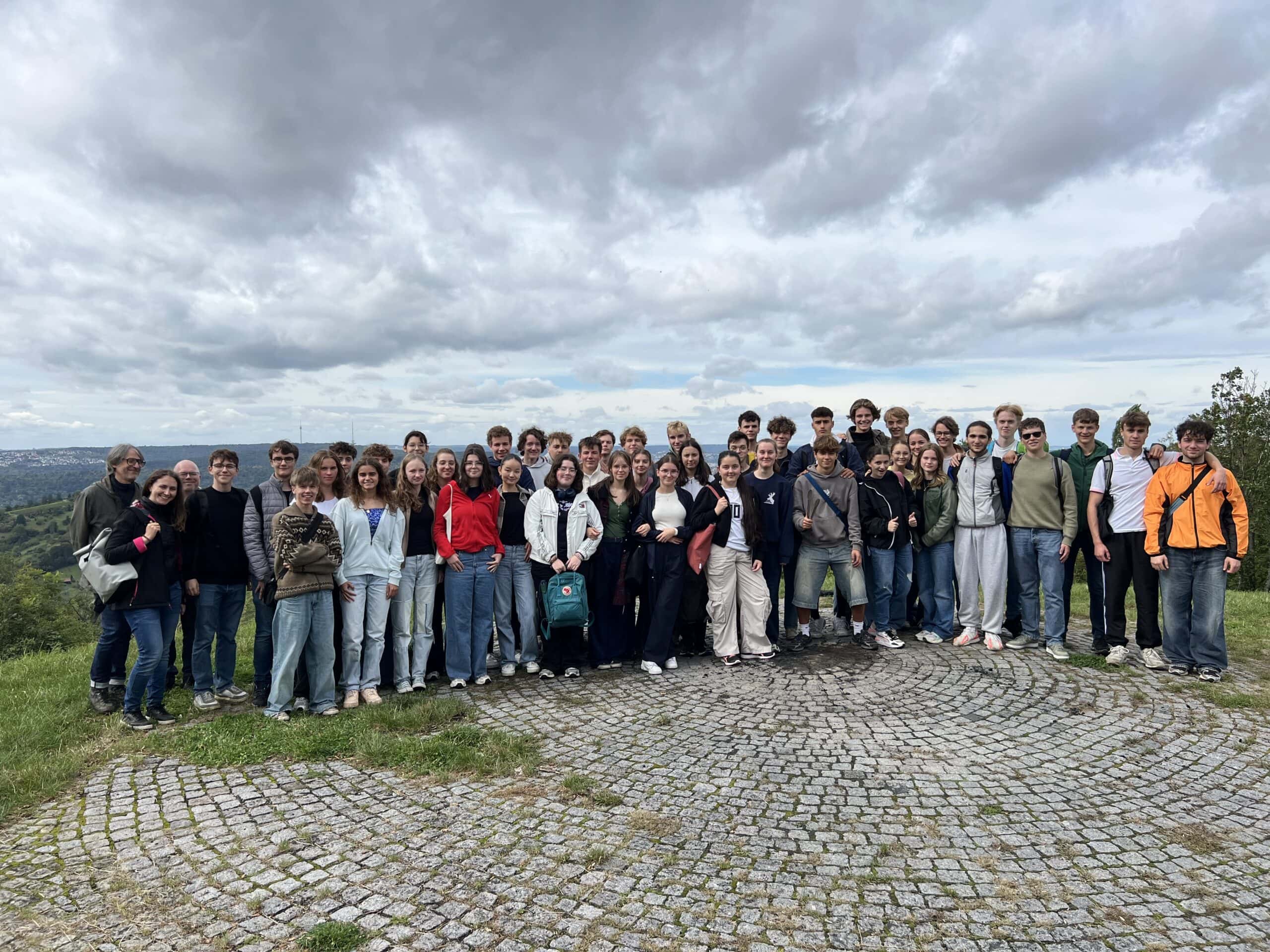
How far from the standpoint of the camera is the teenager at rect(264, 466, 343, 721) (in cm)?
588

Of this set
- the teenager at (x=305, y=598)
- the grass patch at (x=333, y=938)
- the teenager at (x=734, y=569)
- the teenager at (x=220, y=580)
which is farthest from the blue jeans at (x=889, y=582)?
the teenager at (x=220, y=580)

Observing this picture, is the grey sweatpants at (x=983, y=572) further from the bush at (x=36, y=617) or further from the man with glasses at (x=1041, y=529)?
the bush at (x=36, y=617)

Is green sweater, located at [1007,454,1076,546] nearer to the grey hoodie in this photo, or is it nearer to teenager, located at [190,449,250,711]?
the grey hoodie

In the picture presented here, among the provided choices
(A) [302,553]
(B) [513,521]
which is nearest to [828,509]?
(B) [513,521]

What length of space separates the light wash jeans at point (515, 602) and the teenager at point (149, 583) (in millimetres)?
2873

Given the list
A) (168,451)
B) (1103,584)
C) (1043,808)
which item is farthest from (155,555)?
(168,451)

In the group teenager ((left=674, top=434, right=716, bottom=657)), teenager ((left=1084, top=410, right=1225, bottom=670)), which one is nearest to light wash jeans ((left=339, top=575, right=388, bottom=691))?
teenager ((left=674, top=434, right=716, bottom=657))

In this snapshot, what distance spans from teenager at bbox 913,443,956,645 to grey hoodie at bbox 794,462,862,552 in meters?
0.82

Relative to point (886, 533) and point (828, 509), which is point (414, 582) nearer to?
point (828, 509)

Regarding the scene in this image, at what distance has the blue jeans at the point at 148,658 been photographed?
583 cm

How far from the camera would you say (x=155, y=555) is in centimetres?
584

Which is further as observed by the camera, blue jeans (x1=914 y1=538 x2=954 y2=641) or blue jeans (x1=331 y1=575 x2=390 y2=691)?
Result: blue jeans (x1=914 y1=538 x2=954 y2=641)

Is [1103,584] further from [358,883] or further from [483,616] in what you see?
[358,883]

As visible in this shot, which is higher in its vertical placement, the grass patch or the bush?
the grass patch
